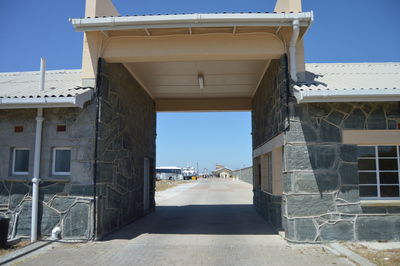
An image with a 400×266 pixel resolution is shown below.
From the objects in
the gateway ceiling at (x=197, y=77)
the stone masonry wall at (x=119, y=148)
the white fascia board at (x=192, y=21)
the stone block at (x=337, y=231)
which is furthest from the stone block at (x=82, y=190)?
the stone block at (x=337, y=231)

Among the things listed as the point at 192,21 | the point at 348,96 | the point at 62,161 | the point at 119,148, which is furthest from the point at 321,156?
the point at 62,161

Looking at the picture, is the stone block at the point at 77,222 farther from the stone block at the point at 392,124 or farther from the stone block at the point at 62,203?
the stone block at the point at 392,124

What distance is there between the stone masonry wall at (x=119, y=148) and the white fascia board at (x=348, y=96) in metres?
4.85

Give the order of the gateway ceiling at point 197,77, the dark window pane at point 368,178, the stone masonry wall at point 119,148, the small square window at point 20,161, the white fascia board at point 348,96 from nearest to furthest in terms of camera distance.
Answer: the white fascia board at point 348,96, the dark window pane at point 368,178, the stone masonry wall at point 119,148, the small square window at point 20,161, the gateway ceiling at point 197,77

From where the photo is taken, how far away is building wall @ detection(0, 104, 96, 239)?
830 centimetres

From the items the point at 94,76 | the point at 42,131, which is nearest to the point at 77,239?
the point at 42,131

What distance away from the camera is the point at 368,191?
8.14m

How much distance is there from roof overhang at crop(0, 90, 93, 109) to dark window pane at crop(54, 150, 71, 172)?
4.26 feet

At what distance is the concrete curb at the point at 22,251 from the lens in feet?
21.7

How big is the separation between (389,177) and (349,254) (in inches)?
98.6

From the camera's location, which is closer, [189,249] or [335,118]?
[189,249]

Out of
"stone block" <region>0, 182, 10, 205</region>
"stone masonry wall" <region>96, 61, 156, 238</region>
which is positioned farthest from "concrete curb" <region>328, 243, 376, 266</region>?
"stone block" <region>0, 182, 10, 205</region>

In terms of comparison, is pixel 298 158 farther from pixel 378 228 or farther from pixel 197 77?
pixel 197 77

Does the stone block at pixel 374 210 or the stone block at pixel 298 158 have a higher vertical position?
the stone block at pixel 298 158
